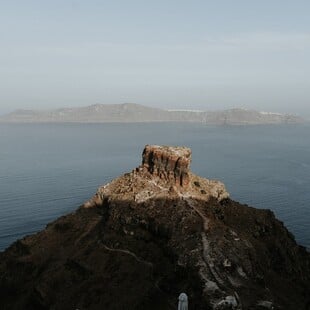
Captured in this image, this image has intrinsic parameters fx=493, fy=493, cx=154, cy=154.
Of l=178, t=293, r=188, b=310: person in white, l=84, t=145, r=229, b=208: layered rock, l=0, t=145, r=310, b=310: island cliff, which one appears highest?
l=84, t=145, r=229, b=208: layered rock

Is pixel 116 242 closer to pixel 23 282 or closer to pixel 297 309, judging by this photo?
pixel 23 282

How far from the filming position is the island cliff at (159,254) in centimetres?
4791

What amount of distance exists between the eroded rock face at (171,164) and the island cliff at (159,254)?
0.13m

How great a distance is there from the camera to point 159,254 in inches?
2147

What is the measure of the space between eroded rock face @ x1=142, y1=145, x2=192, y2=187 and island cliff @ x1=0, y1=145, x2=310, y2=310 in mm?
130

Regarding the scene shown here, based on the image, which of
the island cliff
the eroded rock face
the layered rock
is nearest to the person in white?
the island cliff

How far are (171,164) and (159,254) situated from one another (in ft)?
43.8

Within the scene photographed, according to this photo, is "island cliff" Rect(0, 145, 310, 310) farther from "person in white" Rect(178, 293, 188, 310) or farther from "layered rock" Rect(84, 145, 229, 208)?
"person in white" Rect(178, 293, 188, 310)

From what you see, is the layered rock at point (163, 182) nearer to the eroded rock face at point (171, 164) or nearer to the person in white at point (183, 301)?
the eroded rock face at point (171, 164)

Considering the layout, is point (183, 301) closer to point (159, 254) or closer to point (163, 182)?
point (159, 254)

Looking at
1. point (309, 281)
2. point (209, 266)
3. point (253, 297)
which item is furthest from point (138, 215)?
point (309, 281)

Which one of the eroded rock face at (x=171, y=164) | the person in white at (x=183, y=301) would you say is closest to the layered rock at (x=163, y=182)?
the eroded rock face at (x=171, y=164)

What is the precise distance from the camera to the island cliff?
47906 mm

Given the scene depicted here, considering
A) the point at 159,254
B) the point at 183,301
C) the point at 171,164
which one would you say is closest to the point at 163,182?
the point at 171,164
